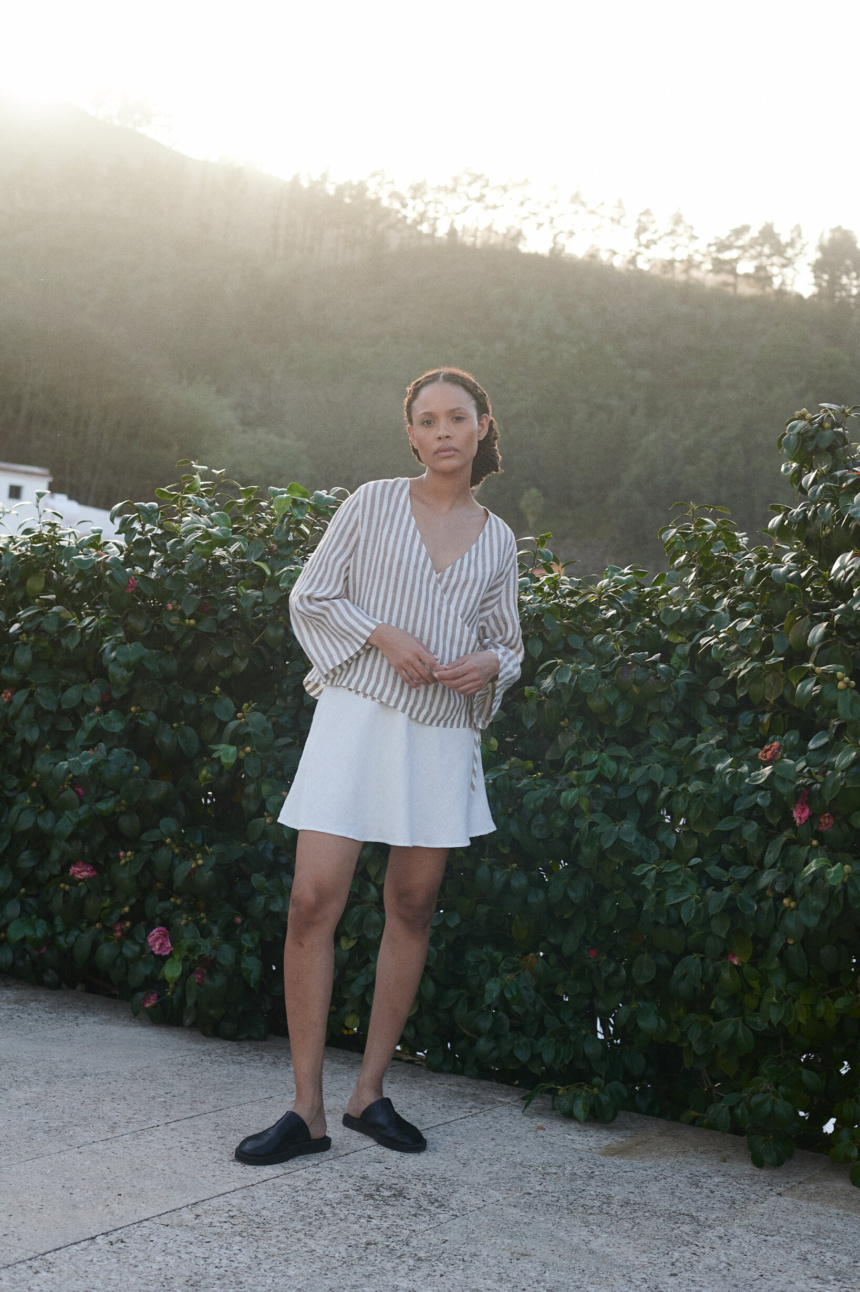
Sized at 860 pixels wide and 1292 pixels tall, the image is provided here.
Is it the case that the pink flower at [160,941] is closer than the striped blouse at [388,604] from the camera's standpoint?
No

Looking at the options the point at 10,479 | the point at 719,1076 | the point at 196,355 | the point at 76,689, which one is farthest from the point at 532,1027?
the point at 196,355

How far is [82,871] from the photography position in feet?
10.5

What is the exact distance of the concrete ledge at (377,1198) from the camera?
1.78 m

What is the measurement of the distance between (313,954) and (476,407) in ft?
3.92

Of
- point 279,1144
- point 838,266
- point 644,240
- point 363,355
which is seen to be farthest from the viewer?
point 644,240

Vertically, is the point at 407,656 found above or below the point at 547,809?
above

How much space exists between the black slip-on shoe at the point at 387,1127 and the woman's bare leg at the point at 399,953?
2 centimetres

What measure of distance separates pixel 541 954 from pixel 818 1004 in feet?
2.25

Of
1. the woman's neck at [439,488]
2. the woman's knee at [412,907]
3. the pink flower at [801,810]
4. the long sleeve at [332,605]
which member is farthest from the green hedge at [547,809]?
the long sleeve at [332,605]

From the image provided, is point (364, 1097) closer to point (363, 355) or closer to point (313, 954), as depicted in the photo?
point (313, 954)

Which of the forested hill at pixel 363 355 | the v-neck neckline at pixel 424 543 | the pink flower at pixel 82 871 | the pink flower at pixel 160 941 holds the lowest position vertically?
the pink flower at pixel 160 941

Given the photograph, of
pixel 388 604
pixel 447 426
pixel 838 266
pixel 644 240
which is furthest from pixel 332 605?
pixel 838 266

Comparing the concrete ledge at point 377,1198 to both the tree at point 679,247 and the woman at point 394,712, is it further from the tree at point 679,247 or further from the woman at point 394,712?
the tree at point 679,247

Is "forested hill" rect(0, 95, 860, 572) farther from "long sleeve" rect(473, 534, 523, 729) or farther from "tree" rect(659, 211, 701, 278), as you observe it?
"long sleeve" rect(473, 534, 523, 729)
